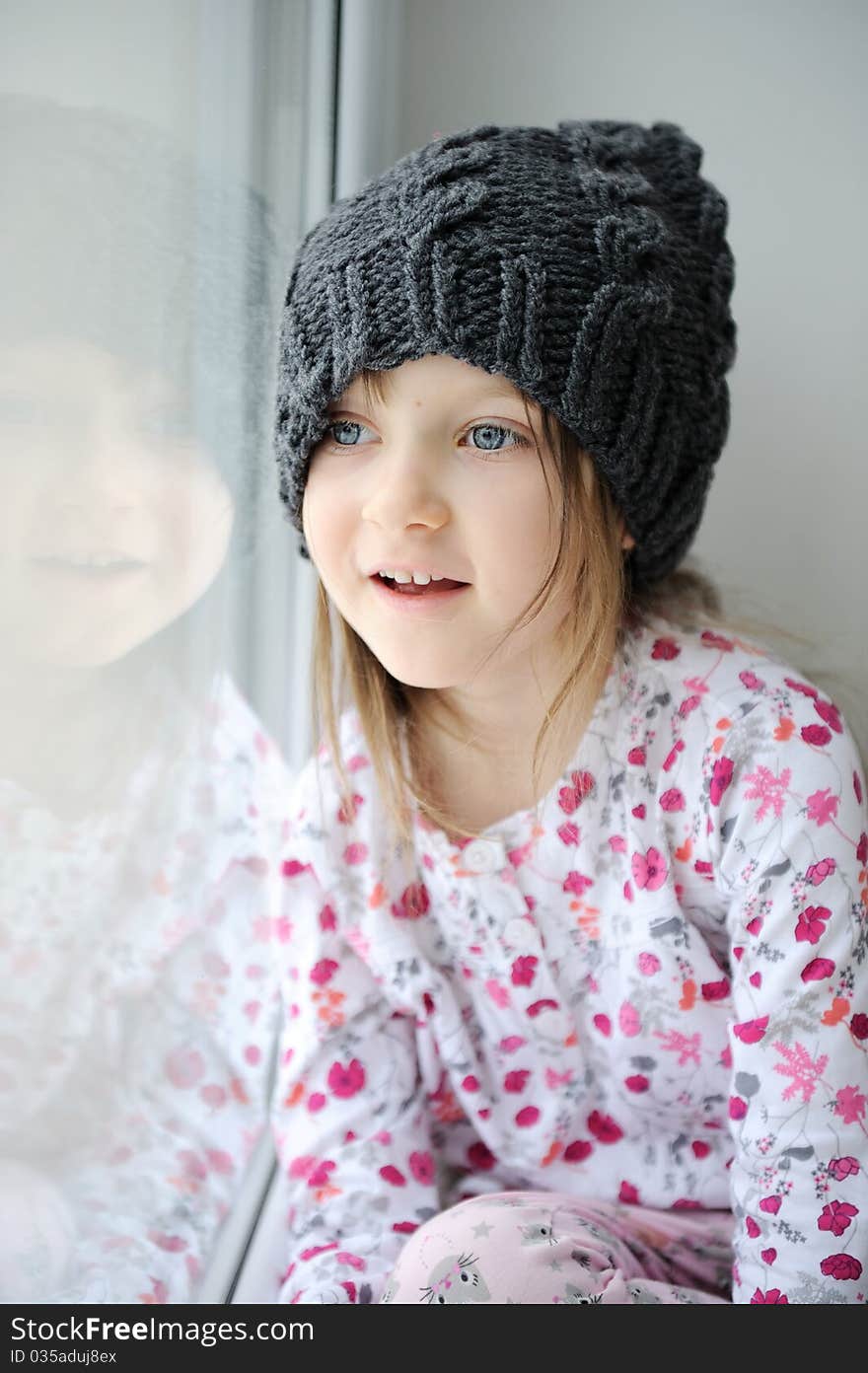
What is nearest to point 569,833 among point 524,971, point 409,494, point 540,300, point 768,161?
point 524,971

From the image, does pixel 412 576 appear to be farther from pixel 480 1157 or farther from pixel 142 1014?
pixel 480 1157

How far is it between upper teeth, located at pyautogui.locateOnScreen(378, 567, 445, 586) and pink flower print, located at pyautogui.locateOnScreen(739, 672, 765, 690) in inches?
10.8

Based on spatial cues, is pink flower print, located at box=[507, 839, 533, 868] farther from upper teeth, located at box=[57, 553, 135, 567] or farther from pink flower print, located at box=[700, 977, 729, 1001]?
upper teeth, located at box=[57, 553, 135, 567]

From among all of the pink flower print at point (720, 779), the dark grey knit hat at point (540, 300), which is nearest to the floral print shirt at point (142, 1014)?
the dark grey knit hat at point (540, 300)

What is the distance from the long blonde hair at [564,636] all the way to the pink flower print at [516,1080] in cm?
23

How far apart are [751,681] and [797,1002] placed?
26cm

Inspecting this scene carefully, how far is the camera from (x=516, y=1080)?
109 centimetres

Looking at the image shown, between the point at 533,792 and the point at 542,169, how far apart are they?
504mm

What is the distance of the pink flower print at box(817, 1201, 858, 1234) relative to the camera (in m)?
0.87

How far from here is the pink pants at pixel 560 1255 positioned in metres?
0.85

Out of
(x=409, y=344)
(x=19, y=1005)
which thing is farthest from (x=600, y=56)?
(x=19, y=1005)

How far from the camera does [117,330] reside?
80 cm

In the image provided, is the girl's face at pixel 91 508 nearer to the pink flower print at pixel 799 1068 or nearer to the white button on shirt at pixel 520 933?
the white button on shirt at pixel 520 933
